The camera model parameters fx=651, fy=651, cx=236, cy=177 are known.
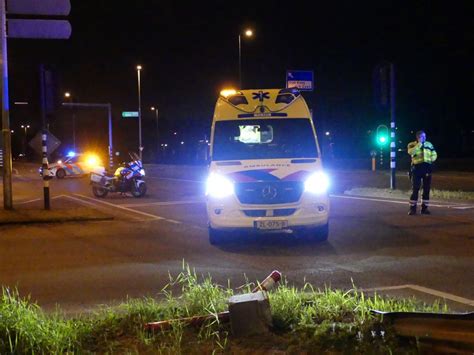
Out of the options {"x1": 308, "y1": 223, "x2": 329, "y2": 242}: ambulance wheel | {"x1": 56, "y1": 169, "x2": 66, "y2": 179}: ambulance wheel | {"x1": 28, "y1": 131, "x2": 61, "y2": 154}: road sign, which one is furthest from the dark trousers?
{"x1": 56, "y1": 169, "x2": 66, "y2": 179}: ambulance wheel

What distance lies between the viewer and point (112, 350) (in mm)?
5258

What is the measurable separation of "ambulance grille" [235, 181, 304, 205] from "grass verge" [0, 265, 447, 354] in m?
4.73

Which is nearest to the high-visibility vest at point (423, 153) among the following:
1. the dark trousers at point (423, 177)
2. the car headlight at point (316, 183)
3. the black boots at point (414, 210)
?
the dark trousers at point (423, 177)

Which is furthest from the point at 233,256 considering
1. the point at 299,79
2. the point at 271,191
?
the point at 299,79

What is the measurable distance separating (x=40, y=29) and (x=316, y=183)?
8536 mm

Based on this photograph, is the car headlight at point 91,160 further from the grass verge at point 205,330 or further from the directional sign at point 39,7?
the grass verge at point 205,330

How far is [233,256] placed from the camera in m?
10.6

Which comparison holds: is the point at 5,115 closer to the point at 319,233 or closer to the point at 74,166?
the point at 319,233

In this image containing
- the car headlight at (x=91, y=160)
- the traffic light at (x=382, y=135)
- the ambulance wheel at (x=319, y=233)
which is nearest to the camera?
the ambulance wheel at (x=319, y=233)

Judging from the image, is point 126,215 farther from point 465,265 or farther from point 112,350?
point 112,350

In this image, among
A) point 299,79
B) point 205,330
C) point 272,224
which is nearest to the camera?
point 205,330

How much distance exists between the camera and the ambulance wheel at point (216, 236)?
38.5ft

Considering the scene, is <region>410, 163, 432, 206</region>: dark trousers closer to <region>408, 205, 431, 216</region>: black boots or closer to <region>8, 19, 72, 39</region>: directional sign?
<region>408, 205, 431, 216</region>: black boots

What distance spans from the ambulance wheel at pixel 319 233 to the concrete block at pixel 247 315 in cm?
615
